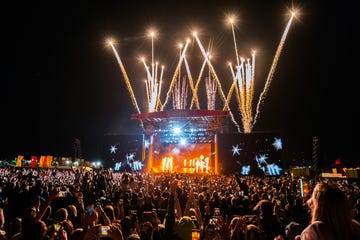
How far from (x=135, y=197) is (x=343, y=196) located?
6055 millimetres

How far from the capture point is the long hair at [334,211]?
208cm

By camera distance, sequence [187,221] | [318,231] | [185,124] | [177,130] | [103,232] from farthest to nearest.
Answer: [177,130]
[185,124]
[187,221]
[103,232]
[318,231]

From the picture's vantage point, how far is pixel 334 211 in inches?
84.0

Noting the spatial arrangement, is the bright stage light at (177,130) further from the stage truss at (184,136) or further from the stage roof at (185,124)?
the stage roof at (185,124)

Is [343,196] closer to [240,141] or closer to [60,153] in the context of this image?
[240,141]

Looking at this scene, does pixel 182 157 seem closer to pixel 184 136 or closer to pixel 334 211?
pixel 184 136

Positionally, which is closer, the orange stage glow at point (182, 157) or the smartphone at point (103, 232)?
the smartphone at point (103, 232)

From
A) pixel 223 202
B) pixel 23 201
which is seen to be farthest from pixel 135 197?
pixel 23 201

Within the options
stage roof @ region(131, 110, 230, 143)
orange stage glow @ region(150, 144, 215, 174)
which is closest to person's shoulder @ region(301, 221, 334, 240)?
stage roof @ region(131, 110, 230, 143)

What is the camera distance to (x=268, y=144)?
31000 millimetres

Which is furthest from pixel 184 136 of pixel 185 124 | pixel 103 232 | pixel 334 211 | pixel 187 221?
pixel 334 211

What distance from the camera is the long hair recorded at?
6.82 feet

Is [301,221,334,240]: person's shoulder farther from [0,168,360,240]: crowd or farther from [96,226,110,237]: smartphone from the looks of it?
[96,226,110,237]: smartphone

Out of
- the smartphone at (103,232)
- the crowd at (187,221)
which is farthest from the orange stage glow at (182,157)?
the smartphone at (103,232)
